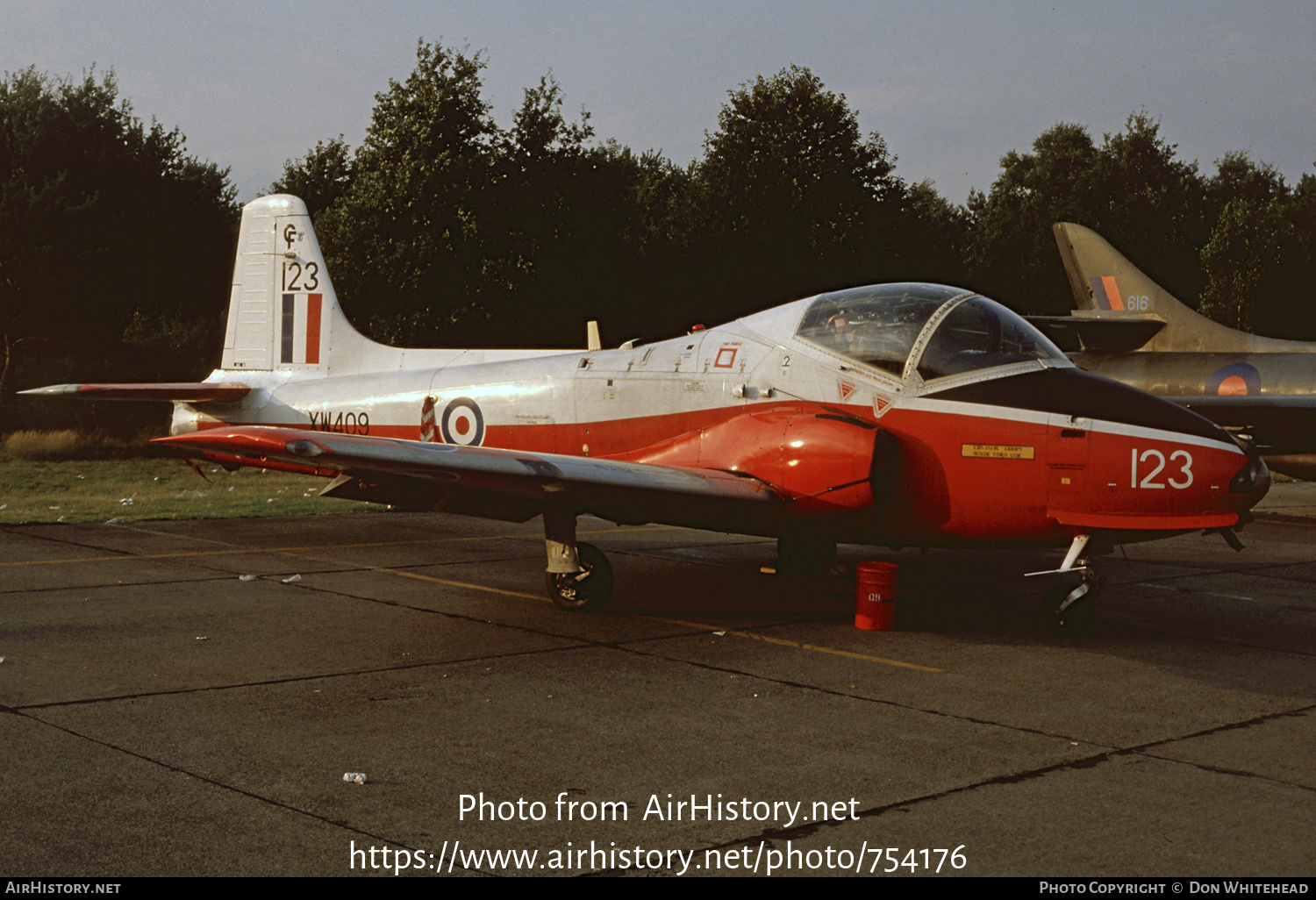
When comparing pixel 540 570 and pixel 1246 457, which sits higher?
pixel 1246 457

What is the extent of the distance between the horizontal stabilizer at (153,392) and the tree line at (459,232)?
1579cm

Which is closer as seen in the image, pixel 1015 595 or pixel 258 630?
pixel 258 630

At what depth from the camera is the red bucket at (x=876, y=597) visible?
927cm

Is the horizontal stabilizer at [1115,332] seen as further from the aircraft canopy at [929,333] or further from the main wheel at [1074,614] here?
the main wheel at [1074,614]

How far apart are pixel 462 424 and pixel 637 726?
19.5ft

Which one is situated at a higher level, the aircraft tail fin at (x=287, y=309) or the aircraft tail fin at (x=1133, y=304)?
the aircraft tail fin at (x=1133, y=304)

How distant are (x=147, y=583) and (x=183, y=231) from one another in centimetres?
2843

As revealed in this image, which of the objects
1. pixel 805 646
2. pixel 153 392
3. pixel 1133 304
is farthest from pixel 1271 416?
pixel 153 392

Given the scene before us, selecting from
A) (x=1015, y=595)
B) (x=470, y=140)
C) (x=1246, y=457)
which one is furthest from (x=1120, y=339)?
(x=470, y=140)

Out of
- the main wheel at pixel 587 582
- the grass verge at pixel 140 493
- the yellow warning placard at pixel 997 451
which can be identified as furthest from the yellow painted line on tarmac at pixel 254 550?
the yellow warning placard at pixel 997 451

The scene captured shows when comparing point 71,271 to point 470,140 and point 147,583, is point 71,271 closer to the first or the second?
point 470,140

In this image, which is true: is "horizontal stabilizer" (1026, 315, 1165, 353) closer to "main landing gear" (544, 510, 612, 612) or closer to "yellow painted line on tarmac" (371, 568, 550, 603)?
"yellow painted line on tarmac" (371, 568, 550, 603)

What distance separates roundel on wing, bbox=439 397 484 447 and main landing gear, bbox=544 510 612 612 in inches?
87.6
